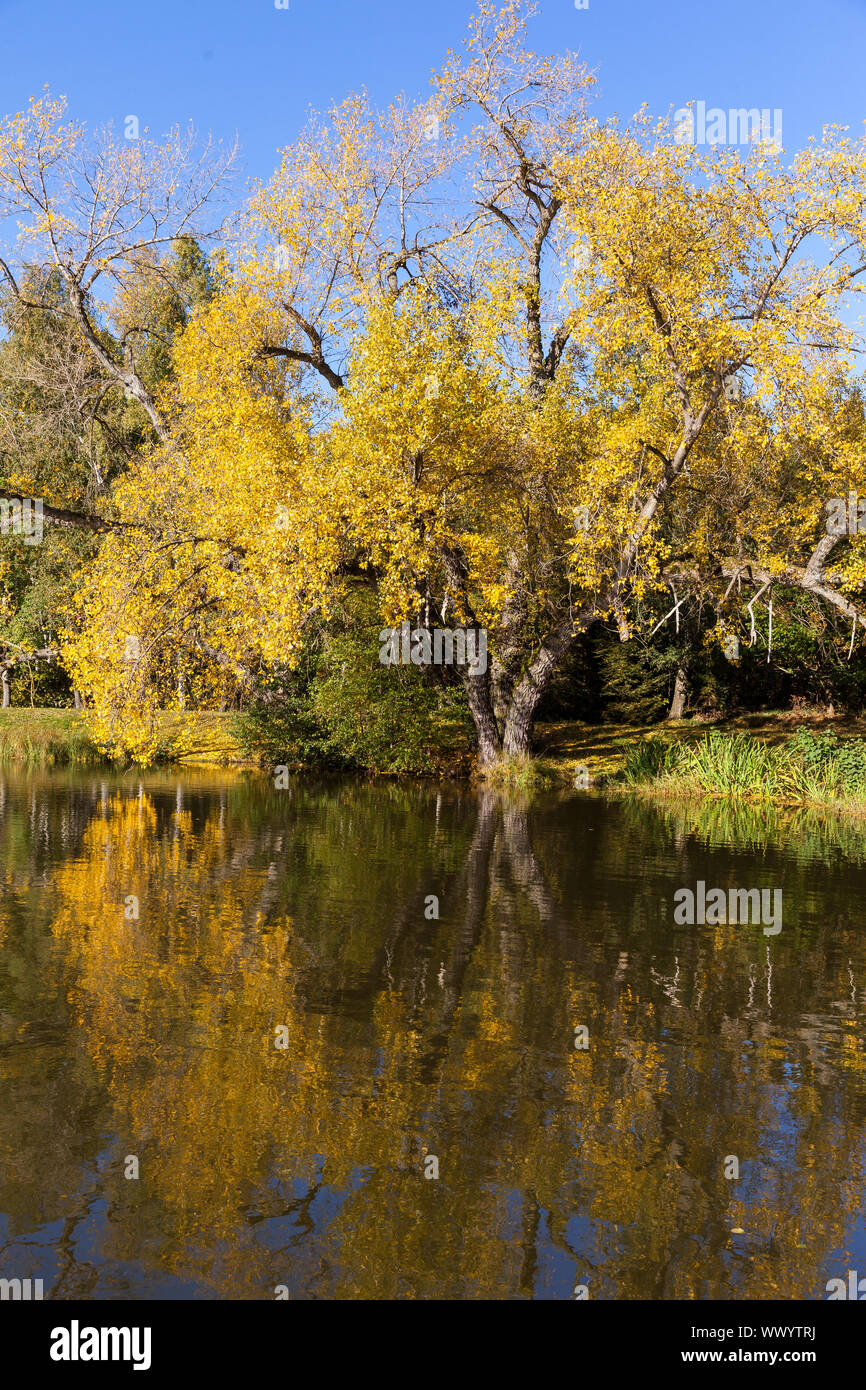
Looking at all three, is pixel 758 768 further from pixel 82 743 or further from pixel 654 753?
pixel 82 743

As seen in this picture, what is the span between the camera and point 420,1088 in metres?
6.68

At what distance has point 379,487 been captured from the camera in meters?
21.9

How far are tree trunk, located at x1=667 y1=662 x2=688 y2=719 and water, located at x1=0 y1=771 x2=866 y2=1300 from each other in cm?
1958

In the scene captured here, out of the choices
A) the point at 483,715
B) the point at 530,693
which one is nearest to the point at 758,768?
the point at 530,693

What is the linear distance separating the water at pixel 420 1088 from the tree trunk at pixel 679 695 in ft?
64.2

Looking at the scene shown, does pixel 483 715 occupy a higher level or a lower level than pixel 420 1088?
higher

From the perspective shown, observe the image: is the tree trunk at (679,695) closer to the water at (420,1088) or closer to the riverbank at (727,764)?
the riverbank at (727,764)

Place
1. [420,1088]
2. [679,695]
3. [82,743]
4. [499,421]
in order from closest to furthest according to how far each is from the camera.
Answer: [420,1088] → [499,421] → [82,743] → [679,695]

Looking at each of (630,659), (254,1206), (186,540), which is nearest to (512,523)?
(186,540)

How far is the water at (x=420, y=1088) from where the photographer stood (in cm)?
487

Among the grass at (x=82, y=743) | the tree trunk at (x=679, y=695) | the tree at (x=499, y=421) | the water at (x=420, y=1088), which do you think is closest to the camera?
the water at (x=420, y=1088)

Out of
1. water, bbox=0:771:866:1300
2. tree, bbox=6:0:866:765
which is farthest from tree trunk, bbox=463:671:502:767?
water, bbox=0:771:866:1300

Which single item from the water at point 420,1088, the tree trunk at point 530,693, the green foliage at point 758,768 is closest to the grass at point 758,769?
the green foliage at point 758,768

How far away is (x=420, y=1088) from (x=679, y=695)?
2786 cm
